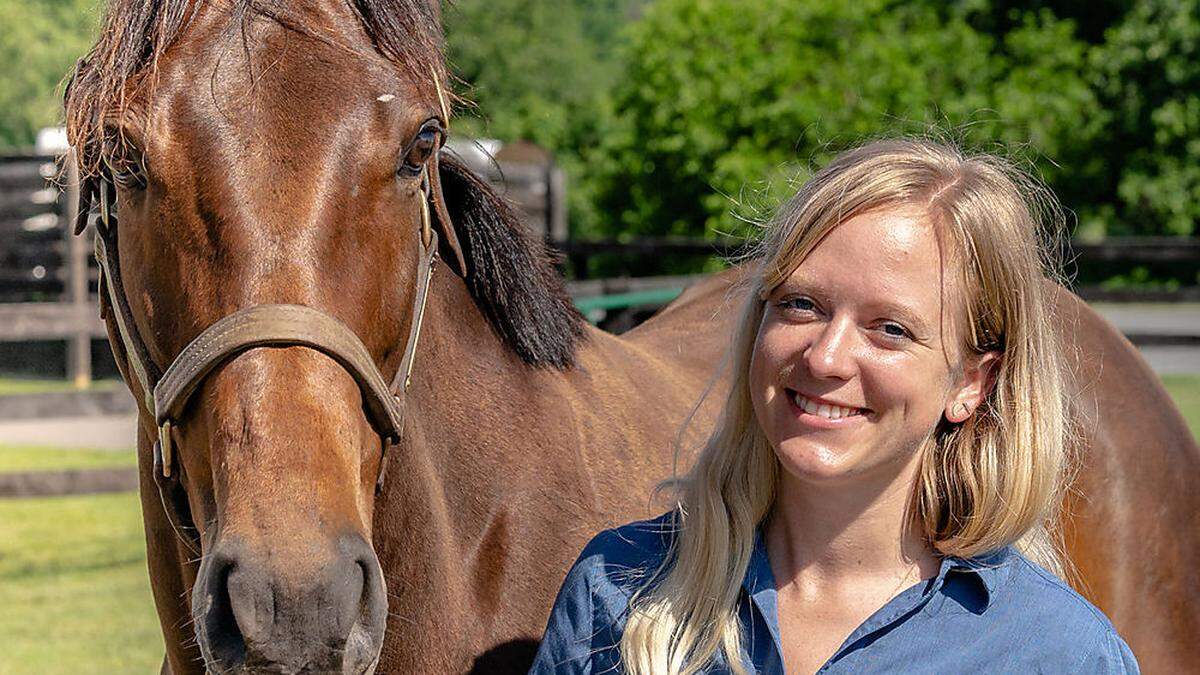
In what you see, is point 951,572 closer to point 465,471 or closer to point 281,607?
point 281,607

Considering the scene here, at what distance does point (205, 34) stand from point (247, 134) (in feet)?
0.77

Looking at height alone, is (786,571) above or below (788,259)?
below

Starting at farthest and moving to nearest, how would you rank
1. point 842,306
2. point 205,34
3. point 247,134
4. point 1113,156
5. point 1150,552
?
point 1113,156 < point 1150,552 < point 205,34 < point 247,134 < point 842,306

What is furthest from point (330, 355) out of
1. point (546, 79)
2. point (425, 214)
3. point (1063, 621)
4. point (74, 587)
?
point (546, 79)

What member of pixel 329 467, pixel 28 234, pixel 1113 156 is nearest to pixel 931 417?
pixel 329 467

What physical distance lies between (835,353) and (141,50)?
44.9 inches

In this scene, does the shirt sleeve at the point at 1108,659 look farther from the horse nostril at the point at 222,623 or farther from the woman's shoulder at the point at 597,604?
the horse nostril at the point at 222,623

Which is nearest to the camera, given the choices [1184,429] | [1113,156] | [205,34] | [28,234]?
[205,34]

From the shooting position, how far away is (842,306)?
1.71m

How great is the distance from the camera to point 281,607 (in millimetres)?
1658

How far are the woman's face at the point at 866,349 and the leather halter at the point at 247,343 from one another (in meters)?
0.60

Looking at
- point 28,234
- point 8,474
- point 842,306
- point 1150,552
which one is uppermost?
point 842,306

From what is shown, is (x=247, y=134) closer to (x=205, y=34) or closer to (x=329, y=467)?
(x=205, y=34)

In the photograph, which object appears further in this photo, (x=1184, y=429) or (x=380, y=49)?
(x=1184, y=429)
